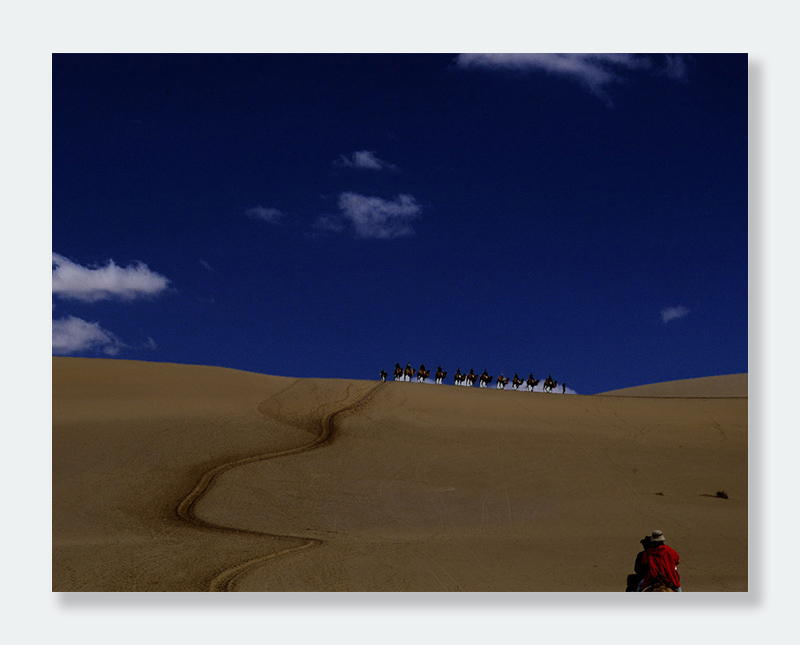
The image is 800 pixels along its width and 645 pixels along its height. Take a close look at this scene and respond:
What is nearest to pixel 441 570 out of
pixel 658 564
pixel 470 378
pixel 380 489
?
pixel 658 564

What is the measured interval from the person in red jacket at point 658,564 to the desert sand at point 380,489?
1.58m

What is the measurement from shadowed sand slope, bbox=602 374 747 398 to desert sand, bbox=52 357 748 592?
35.3 m

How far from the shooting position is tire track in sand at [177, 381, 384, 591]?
8766 mm

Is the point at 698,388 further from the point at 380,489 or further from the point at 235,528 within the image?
the point at 235,528

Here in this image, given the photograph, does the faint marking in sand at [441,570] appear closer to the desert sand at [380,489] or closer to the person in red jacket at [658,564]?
the desert sand at [380,489]

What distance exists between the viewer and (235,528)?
11297 millimetres

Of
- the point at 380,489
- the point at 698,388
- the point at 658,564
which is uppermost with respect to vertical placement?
the point at 698,388

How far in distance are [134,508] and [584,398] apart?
1740 centimetres

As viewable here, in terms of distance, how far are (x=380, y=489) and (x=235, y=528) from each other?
339 cm

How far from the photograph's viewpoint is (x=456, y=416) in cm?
2066

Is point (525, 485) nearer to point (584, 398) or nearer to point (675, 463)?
point (675, 463)

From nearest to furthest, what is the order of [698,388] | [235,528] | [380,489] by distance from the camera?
[235,528] → [380,489] → [698,388]

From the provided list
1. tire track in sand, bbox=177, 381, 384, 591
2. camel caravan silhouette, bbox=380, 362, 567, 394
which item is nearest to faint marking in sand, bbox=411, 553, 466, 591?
tire track in sand, bbox=177, 381, 384, 591
